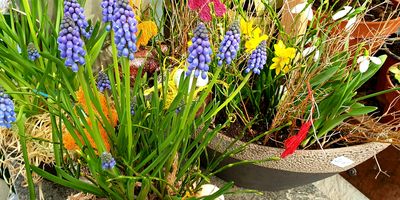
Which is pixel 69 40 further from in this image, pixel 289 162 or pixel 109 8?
pixel 289 162

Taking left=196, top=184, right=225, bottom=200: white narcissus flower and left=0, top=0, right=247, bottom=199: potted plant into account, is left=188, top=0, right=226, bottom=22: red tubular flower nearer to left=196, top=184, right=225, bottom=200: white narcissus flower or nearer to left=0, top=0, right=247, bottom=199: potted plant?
left=0, top=0, right=247, bottom=199: potted plant

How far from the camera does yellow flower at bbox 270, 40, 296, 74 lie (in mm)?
828

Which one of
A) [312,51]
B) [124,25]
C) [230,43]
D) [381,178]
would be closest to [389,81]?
[381,178]

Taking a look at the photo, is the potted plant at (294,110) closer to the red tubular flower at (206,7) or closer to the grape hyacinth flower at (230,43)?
the red tubular flower at (206,7)

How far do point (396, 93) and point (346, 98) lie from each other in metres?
0.37

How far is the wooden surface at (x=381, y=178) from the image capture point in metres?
1.35

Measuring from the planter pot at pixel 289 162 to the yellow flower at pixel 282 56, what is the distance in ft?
0.47

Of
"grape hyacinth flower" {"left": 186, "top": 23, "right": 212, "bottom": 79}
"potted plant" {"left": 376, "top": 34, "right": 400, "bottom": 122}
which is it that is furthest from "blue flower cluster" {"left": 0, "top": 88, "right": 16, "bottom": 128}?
"potted plant" {"left": 376, "top": 34, "right": 400, "bottom": 122}

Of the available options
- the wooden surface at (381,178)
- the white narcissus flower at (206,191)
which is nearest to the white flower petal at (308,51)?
the white narcissus flower at (206,191)

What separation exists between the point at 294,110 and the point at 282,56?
12 centimetres

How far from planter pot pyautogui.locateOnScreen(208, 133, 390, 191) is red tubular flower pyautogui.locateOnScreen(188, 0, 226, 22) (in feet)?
0.77

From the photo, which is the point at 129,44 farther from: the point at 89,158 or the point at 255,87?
the point at 255,87

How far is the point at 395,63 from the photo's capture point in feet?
4.31

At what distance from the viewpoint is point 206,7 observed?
0.96 metres
